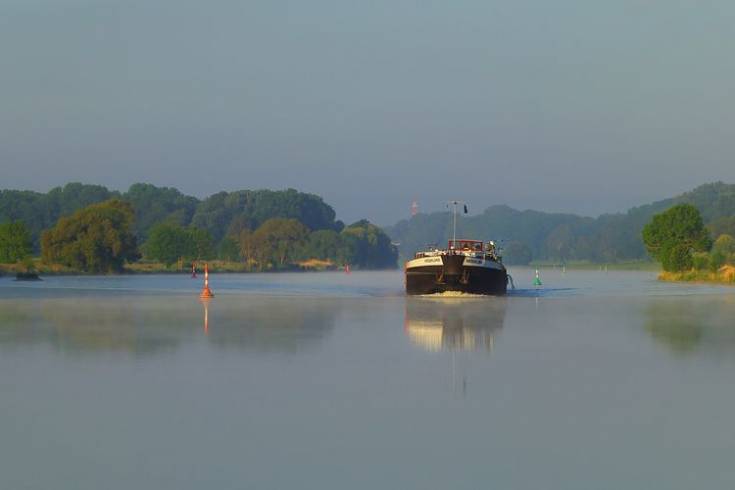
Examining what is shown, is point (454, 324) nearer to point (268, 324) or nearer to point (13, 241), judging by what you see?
point (268, 324)

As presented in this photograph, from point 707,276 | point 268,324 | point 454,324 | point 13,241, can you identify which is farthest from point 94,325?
point 13,241

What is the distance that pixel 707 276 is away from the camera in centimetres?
10362

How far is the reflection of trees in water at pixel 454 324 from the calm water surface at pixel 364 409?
312 millimetres

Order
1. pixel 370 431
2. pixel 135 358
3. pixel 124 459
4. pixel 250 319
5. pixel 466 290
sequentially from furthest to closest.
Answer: pixel 466 290 → pixel 250 319 → pixel 135 358 → pixel 370 431 → pixel 124 459

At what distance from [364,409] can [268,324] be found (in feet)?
65.2

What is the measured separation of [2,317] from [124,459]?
28918mm

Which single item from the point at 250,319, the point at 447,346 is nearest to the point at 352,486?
the point at 447,346

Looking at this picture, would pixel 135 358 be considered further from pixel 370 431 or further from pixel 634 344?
pixel 634 344

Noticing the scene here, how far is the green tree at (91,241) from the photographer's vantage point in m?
139

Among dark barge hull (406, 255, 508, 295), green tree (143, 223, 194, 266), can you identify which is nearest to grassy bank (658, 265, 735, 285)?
dark barge hull (406, 255, 508, 295)

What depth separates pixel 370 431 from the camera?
14.1 m

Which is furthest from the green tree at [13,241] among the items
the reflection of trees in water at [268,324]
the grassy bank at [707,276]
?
the reflection of trees in water at [268,324]

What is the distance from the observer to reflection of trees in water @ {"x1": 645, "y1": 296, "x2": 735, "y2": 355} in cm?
2706

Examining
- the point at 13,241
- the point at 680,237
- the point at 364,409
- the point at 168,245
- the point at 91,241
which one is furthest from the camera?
the point at 168,245
